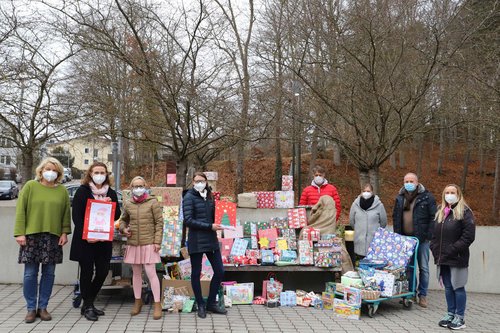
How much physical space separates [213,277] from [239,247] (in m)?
0.93

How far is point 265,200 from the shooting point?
304 inches

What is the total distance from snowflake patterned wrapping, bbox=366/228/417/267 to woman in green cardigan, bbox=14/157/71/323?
423 centimetres

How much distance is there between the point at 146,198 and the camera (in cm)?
600

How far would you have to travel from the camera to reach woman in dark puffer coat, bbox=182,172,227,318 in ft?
19.2

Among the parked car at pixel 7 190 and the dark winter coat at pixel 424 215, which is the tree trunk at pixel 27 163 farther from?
the parked car at pixel 7 190

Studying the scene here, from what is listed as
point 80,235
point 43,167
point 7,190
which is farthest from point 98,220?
point 7,190

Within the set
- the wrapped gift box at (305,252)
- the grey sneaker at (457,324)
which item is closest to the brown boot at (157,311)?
the wrapped gift box at (305,252)

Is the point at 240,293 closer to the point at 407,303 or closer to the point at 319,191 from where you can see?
the point at 319,191

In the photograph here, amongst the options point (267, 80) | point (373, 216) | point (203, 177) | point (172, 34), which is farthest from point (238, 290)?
point (267, 80)

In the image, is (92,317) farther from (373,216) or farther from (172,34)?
(172,34)

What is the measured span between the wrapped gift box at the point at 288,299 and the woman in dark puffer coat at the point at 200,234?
3.23 feet

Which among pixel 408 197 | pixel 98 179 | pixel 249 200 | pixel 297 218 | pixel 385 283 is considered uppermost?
pixel 98 179

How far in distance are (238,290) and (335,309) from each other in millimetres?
1332

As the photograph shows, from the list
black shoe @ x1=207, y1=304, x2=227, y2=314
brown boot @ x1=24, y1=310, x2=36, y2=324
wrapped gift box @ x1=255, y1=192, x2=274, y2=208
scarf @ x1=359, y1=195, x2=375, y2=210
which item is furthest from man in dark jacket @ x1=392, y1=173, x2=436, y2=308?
brown boot @ x1=24, y1=310, x2=36, y2=324
